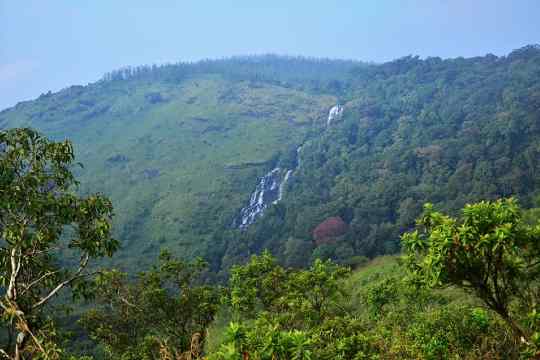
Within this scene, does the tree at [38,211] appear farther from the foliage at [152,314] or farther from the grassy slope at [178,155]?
the grassy slope at [178,155]

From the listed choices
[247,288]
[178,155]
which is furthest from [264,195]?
[247,288]

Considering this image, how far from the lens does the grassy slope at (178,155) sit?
106 meters

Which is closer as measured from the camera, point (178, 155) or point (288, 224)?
point (288, 224)

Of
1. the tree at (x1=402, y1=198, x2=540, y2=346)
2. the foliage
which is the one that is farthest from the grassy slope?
the tree at (x1=402, y1=198, x2=540, y2=346)

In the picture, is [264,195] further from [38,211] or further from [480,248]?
[480,248]

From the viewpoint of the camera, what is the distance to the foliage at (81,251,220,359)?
16.4 metres

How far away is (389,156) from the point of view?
113688 millimetres

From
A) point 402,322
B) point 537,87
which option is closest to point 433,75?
point 537,87

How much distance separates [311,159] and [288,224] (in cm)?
3914

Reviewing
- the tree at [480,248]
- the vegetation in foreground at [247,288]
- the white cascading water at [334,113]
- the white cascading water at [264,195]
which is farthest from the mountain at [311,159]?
the tree at [480,248]

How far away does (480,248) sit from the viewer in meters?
8.27

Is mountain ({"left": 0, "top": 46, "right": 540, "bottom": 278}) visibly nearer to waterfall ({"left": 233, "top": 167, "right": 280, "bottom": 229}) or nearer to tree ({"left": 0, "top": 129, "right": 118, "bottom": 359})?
waterfall ({"left": 233, "top": 167, "right": 280, "bottom": 229})

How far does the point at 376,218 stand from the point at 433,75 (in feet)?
380

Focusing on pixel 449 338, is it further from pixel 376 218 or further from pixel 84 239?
pixel 376 218
